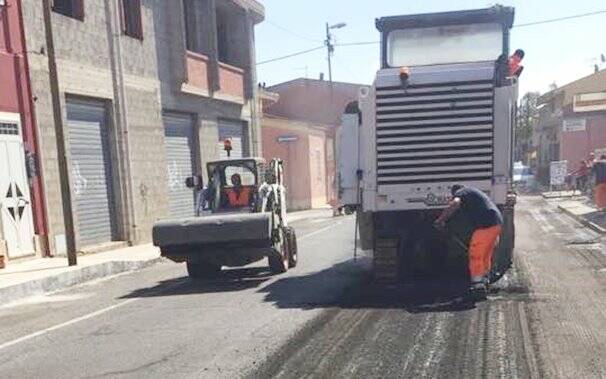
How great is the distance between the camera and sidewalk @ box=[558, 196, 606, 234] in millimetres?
15578

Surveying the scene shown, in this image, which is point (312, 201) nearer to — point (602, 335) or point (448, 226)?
point (448, 226)

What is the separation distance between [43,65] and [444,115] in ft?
33.4

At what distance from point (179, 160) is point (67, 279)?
943 centimetres

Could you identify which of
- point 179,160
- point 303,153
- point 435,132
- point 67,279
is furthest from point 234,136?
point 435,132

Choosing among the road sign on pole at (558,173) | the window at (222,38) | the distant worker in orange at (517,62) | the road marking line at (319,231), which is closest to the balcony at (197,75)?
the window at (222,38)

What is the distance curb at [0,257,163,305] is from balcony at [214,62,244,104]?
402 inches

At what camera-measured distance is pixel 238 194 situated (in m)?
11.7

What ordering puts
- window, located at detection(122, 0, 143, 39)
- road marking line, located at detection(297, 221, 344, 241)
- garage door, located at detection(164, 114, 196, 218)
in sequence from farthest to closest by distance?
garage door, located at detection(164, 114, 196, 218) → window, located at detection(122, 0, 143, 39) → road marking line, located at detection(297, 221, 344, 241)

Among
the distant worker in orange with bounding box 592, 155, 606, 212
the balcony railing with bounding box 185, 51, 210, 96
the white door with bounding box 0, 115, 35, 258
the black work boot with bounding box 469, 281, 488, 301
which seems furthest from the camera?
the balcony railing with bounding box 185, 51, 210, 96

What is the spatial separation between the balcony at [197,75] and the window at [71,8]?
4.73 meters

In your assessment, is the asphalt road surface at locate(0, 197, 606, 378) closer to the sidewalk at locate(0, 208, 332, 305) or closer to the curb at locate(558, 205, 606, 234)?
the sidewalk at locate(0, 208, 332, 305)

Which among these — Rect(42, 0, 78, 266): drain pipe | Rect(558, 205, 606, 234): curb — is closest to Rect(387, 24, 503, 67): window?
Rect(42, 0, 78, 266): drain pipe

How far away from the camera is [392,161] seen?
8.73 m

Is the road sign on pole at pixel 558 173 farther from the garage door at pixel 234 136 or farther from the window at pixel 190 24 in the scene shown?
the window at pixel 190 24
